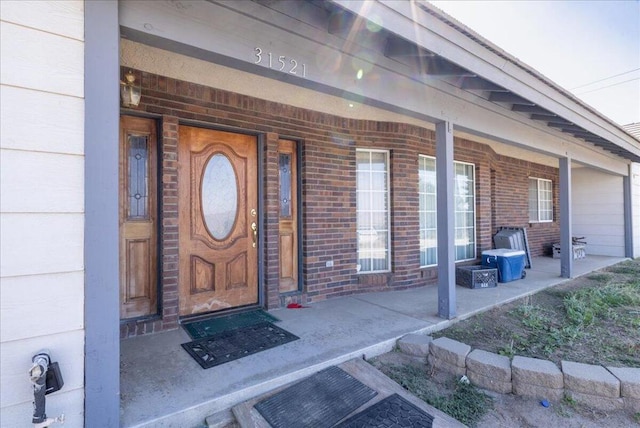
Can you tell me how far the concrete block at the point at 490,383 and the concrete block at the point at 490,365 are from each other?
2cm

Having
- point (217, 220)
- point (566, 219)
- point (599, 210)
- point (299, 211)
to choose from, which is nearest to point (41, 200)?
point (217, 220)

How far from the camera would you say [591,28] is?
8.14 m

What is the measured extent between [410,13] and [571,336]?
138 inches

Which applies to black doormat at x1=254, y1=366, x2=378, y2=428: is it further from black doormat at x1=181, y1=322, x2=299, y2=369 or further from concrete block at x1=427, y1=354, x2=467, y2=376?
concrete block at x1=427, y1=354, x2=467, y2=376

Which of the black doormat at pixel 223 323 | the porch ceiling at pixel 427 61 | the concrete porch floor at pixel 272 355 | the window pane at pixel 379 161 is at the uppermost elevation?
the porch ceiling at pixel 427 61

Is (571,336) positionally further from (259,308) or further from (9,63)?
(9,63)

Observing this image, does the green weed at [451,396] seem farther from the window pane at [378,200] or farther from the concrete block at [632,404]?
the window pane at [378,200]

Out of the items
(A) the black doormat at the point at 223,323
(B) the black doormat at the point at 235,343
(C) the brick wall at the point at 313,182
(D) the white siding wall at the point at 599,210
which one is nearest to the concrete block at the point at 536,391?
(B) the black doormat at the point at 235,343

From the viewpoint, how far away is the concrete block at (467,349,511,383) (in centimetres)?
264

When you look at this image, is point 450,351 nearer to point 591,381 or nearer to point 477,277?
point 591,381

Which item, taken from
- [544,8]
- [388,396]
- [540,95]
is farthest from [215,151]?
[544,8]

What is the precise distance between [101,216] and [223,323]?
2.19m

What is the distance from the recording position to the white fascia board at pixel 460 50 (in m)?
2.38

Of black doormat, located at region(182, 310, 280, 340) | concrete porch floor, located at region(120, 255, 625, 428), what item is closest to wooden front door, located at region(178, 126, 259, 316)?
black doormat, located at region(182, 310, 280, 340)
